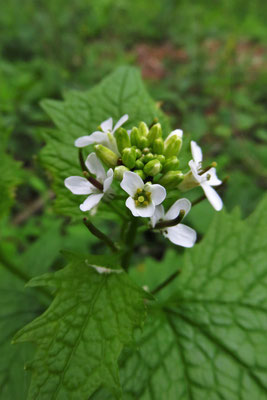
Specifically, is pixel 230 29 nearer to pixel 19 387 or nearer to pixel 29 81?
pixel 29 81

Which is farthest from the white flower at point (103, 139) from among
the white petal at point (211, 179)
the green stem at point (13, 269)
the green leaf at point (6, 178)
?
the green stem at point (13, 269)

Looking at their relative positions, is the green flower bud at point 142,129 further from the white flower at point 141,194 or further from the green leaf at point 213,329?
the green leaf at point 213,329

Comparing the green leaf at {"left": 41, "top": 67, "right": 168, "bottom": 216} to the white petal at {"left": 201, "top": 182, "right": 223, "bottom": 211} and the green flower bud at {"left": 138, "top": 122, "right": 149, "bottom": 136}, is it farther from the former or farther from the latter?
the white petal at {"left": 201, "top": 182, "right": 223, "bottom": 211}

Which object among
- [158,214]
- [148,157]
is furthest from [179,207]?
[148,157]

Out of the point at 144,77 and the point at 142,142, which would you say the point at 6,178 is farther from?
the point at 144,77

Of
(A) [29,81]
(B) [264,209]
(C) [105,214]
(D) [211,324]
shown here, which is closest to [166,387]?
(D) [211,324]

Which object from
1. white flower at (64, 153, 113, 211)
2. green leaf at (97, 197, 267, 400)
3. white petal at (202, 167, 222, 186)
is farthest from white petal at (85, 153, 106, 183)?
green leaf at (97, 197, 267, 400)
